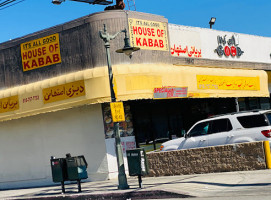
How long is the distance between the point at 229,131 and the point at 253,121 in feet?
3.34

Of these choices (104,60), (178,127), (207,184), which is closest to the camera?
(207,184)

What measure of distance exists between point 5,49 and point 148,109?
7.36 m

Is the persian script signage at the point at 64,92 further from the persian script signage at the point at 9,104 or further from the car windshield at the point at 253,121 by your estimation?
the car windshield at the point at 253,121

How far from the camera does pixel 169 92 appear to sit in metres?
18.9

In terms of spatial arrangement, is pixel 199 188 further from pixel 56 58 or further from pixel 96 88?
pixel 56 58

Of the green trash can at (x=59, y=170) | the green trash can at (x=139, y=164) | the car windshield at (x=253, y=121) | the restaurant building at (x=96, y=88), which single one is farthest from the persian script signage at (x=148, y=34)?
the green trash can at (x=139, y=164)

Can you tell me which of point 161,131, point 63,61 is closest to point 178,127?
point 161,131

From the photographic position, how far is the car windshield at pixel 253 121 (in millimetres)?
15094

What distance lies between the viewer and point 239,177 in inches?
546

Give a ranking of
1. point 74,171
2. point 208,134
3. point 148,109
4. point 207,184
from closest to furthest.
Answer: point 207,184
point 74,171
point 208,134
point 148,109

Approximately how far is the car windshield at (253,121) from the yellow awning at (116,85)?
4.12 meters

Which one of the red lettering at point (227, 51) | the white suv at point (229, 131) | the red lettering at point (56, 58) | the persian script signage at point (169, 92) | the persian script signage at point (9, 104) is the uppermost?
the red lettering at point (227, 51)

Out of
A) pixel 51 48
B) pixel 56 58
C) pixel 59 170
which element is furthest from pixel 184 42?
pixel 59 170

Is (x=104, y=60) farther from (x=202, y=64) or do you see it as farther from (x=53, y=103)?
(x=202, y=64)
